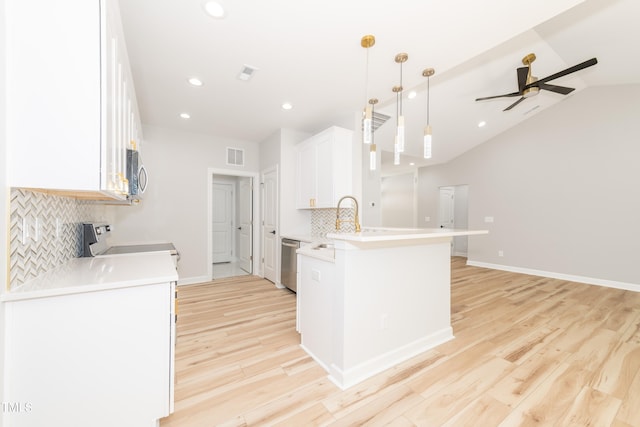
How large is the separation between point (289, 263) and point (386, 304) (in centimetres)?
212

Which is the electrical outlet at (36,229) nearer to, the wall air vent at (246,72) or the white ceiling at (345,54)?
the white ceiling at (345,54)

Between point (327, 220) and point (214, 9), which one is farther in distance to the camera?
point (327, 220)

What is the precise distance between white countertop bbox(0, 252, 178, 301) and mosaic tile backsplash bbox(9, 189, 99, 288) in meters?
0.06

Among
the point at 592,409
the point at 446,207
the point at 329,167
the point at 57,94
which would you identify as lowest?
the point at 592,409

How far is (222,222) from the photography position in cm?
646

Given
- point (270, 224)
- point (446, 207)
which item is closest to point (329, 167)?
point (270, 224)

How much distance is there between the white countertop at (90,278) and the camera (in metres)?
1.11

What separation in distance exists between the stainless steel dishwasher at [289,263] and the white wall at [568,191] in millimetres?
4695

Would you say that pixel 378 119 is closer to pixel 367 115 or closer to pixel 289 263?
pixel 367 115

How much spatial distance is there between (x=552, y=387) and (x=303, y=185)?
11.5ft

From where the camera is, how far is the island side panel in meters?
1.80

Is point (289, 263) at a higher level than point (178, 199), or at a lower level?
lower

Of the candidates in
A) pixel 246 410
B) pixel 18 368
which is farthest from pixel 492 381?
pixel 18 368

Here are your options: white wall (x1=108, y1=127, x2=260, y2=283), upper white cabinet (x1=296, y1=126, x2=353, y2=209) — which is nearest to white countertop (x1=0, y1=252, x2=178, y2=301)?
upper white cabinet (x1=296, y1=126, x2=353, y2=209)
